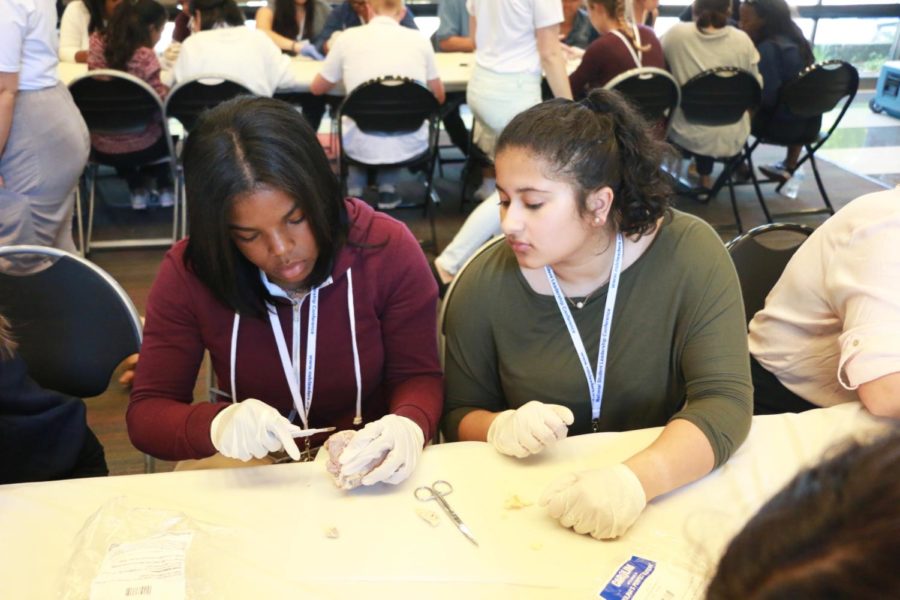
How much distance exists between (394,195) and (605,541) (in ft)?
10.9

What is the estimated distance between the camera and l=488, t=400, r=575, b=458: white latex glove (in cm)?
111

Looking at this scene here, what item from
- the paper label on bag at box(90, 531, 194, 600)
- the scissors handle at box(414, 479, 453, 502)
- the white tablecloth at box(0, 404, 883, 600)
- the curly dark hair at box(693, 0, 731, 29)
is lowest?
the scissors handle at box(414, 479, 453, 502)

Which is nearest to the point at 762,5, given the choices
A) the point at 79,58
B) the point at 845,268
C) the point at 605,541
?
the point at 845,268

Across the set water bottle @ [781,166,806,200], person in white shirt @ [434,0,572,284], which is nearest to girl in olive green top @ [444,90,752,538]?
person in white shirt @ [434,0,572,284]

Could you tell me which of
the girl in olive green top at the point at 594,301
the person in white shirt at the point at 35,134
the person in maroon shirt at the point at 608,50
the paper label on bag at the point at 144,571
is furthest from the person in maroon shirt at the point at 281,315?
the person in maroon shirt at the point at 608,50

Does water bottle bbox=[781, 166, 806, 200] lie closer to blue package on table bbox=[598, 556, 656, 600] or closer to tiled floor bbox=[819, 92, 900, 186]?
tiled floor bbox=[819, 92, 900, 186]

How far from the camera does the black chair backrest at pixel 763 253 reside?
1663 millimetres

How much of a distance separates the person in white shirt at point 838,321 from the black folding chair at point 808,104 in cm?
243

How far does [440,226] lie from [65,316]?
2.58 metres

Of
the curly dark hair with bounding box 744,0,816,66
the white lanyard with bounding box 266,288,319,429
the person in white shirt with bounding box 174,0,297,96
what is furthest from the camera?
the curly dark hair with bounding box 744,0,816,66

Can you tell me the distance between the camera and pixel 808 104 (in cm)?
365

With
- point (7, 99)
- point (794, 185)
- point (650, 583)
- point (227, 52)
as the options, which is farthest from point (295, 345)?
point (794, 185)

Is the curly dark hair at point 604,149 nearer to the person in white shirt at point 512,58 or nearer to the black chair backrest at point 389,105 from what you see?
the person in white shirt at point 512,58

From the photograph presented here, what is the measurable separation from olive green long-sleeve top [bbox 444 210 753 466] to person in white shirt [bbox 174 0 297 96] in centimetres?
218
